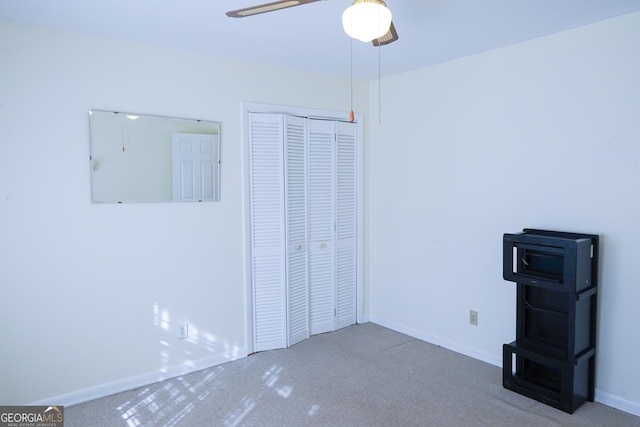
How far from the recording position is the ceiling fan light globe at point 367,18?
1574 mm

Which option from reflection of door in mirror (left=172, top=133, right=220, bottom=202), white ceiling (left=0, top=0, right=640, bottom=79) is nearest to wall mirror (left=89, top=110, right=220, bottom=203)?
reflection of door in mirror (left=172, top=133, right=220, bottom=202)

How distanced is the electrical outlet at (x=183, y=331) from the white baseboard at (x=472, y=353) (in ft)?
6.12

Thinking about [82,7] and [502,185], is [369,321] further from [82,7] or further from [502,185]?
[82,7]

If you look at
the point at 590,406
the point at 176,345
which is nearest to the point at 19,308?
the point at 176,345

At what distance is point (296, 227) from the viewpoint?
3.77 metres

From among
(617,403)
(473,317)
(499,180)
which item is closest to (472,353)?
(473,317)

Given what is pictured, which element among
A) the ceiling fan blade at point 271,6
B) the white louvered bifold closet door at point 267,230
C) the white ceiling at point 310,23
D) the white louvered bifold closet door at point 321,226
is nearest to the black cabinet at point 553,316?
the white ceiling at point 310,23

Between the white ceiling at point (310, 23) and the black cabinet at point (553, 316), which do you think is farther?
the black cabinet at point (553, 316)

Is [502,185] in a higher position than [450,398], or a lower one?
higher

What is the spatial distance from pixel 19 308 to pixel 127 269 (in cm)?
64

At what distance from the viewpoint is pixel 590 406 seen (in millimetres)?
2705

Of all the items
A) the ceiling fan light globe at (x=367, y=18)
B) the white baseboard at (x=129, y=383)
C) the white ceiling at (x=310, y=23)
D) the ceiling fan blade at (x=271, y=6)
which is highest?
the white ceiling at (x=310, y=23)

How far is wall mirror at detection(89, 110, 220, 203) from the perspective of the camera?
285 centimetres

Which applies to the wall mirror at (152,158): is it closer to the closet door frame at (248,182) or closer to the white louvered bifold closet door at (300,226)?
the closet door frame at (248,182)
